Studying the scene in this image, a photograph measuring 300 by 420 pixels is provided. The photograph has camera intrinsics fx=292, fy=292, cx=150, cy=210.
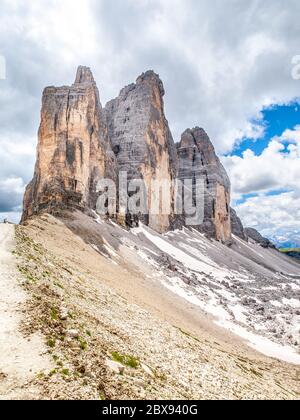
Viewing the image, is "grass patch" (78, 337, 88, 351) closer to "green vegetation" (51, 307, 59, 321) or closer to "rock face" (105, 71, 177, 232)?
"green vegetation" (51, 307, 59, 321)

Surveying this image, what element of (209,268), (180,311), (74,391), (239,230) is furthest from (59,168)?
(239,230)

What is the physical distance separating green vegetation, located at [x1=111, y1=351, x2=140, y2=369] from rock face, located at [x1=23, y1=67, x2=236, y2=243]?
58.4m

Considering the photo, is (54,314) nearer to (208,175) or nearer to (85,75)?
(85,75)

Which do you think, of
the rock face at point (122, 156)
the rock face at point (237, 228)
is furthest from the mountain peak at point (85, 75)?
the rock face at point (237, 228)

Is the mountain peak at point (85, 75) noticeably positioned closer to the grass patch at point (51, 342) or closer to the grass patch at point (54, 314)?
the grass patch at point (54, 314)

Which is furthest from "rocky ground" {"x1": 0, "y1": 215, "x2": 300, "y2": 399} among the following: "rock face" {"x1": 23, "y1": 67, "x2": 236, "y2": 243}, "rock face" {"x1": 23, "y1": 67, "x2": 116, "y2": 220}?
"rock face" {"x1": 23, "y1": 67, "x2": 236, "y2": 243}

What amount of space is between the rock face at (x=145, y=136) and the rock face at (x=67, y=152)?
2282 centimetres

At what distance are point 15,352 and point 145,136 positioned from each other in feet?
358

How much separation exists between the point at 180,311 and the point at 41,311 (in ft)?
84.6

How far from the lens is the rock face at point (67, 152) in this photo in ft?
236

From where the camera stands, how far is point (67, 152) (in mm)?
75438

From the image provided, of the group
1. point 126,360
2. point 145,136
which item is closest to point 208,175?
point 145,136

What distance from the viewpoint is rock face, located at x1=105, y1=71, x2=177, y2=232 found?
108 metres

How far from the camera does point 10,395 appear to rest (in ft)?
22.1
